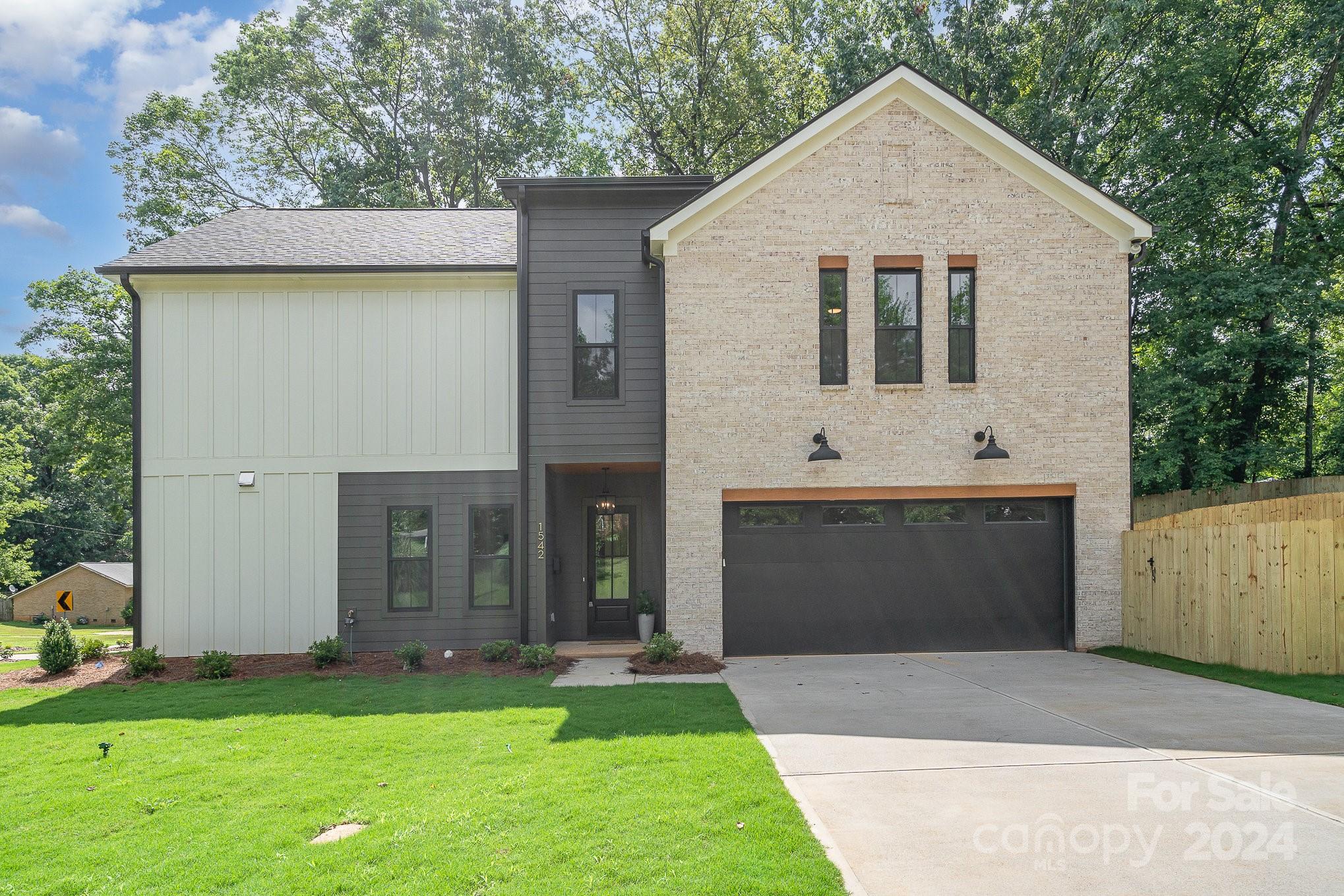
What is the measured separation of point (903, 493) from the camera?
11.4 meters

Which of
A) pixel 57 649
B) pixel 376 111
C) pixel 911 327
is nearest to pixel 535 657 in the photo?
pixel 57 649

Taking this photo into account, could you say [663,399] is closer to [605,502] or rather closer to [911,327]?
[605,502]

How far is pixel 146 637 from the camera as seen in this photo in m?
11.8

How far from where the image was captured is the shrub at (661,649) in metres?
10.4

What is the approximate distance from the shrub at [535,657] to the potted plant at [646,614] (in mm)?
2252

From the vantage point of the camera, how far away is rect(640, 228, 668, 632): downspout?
11203mm

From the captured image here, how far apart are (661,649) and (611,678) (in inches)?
36.0

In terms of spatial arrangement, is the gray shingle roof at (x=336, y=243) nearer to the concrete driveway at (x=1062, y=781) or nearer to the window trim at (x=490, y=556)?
the window trim at (x=490, y=556)

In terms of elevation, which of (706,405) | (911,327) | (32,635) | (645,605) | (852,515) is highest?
(911,327)

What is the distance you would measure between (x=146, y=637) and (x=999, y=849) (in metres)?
12.4

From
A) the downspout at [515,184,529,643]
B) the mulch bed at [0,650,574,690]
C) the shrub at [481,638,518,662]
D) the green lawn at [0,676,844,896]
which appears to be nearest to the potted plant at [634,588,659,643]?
the mulch bed at [0,650,574,690]

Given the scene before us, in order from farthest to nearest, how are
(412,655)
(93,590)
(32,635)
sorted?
(93,590) < (32,635) < (412,655)

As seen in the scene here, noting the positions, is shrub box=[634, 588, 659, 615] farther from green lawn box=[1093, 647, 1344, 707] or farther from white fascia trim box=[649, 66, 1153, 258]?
green lawn box=[1093, 647, 1344, 707]

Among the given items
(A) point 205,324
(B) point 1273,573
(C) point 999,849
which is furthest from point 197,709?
(B) point 1273,573
